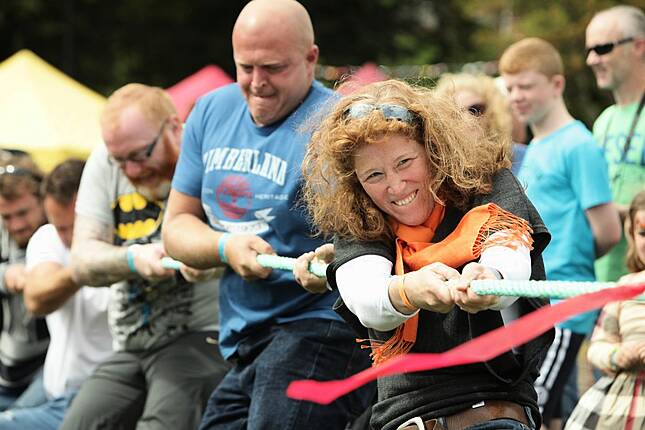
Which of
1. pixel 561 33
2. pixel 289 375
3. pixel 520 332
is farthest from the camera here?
pixel 561 33

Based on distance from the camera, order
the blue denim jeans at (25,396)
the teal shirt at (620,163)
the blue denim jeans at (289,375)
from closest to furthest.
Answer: the blue denim jeans at (289,375) < the teal shirt at (620,163) < the blue denim jeans at (25,396)

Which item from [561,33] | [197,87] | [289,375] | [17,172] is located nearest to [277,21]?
[289,375]

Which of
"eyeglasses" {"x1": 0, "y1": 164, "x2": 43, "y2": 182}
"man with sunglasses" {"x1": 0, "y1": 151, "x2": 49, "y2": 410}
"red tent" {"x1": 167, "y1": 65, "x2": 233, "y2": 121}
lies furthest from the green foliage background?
"man with sunglasses" {"x1": 0, "y1": 151, "x2": 49, "y2": 410}

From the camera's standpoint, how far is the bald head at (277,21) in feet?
13.6

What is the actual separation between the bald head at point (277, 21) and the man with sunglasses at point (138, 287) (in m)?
1.00

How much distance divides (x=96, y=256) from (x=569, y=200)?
2.28 meters

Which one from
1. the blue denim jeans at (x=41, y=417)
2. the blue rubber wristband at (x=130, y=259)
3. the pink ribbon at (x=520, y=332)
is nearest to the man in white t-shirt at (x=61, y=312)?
the blue denim jeans at (x=41, y=417)

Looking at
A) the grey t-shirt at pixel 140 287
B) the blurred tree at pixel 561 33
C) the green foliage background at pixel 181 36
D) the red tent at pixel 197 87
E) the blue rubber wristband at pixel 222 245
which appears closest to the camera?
the blue rubber wristband at pixel 222 245

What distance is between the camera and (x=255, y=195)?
4.14 meters

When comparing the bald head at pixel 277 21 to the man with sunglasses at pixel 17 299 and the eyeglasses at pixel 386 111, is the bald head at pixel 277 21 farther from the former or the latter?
the man with sunglasses at pixel 17 299

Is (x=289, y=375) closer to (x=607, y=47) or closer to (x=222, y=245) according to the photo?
(x=222, y=245)

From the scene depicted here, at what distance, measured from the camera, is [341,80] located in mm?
3928

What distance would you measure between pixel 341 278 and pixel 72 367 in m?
3.02

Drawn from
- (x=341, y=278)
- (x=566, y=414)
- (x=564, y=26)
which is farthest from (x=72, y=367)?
(x=564, y=26)
